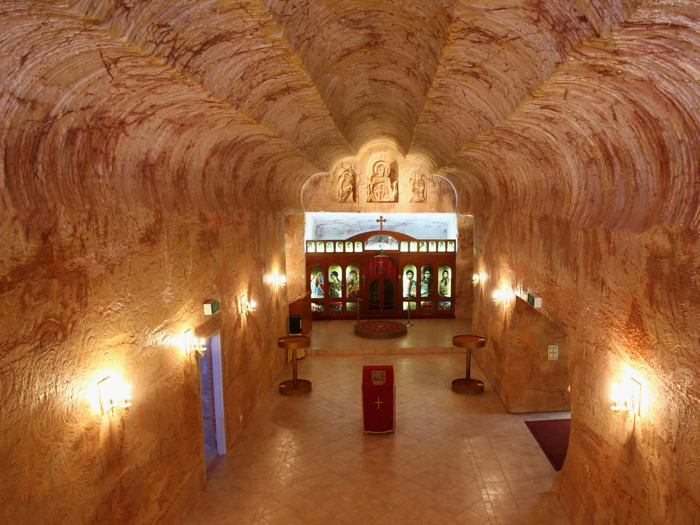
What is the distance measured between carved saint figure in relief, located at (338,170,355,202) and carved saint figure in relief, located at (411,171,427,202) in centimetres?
186

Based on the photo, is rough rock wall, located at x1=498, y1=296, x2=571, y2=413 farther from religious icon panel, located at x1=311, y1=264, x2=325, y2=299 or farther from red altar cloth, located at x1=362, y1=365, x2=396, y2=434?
religious icon panel, located at x1=311, y1=264, x2=325, y2=299

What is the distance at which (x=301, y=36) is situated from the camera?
4879mm

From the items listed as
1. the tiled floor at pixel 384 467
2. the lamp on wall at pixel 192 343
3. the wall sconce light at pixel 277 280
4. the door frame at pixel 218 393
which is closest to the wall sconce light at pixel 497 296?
the tiled floor at pixel 384 467

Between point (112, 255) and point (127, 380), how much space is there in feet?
4.10

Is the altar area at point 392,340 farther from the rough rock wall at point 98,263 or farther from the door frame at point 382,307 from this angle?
the rough rock wall at point 98,263

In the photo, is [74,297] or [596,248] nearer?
[74,297]

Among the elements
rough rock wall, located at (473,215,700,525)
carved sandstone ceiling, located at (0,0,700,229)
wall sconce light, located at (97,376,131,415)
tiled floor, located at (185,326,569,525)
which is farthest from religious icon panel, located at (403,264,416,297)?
wall sconce light, located at (97,376,131,415)

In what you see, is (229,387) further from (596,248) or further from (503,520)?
(596,248)

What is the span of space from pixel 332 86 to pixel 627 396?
5.19 meters

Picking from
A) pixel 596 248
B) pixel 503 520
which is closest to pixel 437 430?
pixel 503 520

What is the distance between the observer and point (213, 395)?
8.17 metres

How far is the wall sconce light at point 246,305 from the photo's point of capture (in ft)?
30.2

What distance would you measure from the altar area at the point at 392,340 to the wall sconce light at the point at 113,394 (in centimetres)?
855

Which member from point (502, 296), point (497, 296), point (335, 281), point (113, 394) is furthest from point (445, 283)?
point (113, 394)
